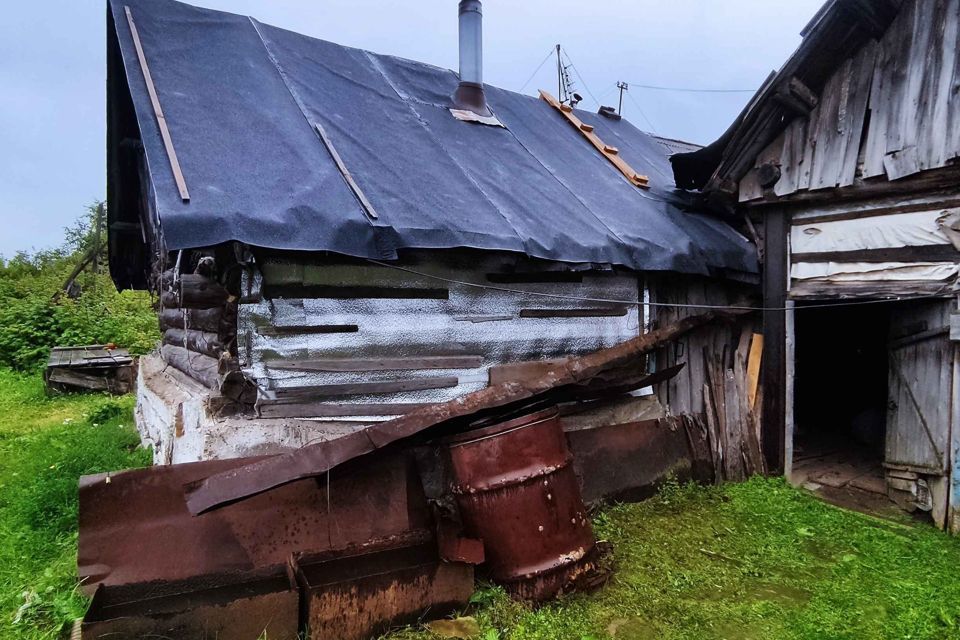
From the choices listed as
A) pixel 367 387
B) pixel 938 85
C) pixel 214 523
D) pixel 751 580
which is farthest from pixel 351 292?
pixel 938 85

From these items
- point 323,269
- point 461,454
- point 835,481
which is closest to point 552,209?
point 323,269

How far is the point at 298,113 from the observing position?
18.1ft

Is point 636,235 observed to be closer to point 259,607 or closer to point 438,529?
point 438,529

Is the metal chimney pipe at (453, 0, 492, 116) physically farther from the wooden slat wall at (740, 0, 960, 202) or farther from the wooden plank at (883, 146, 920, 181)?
the wooden plank at (883, 146, 920, 181)

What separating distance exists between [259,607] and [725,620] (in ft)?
10.0

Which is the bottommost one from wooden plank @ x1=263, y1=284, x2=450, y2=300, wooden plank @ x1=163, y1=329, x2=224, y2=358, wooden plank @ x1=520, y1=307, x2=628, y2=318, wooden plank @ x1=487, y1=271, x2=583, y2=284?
wooden plank @ x1=163, y1=329, x2=224, y2=358

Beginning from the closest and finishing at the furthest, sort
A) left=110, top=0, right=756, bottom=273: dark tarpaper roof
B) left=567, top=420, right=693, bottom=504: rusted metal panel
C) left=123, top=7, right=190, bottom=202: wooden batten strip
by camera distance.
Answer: left=123, top=7, right=190, bottom=202: wooden batten strip < left=110, top=0, right=756, bottom=273: dark tarpaper roof < left=567, top=420, right=693, bottom=504: rusted metal panel

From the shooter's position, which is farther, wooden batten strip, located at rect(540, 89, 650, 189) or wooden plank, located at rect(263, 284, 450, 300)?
wooden batten strip, located at rect(540, 89, 650, 189)

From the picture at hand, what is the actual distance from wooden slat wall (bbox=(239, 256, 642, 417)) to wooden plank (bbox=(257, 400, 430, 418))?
2 centimetres

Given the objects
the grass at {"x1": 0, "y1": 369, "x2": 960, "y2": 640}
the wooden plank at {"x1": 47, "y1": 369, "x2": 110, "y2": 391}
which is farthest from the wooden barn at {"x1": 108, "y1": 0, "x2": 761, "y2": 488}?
the wooden plank at {"x1": 47, "y1": 369, "x2": 110, "y2": 391}

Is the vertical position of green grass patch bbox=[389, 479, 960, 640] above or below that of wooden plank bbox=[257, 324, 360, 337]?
below

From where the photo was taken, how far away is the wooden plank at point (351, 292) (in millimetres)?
4402

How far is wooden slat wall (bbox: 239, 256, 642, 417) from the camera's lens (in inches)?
174

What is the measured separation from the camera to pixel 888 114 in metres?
5.46
